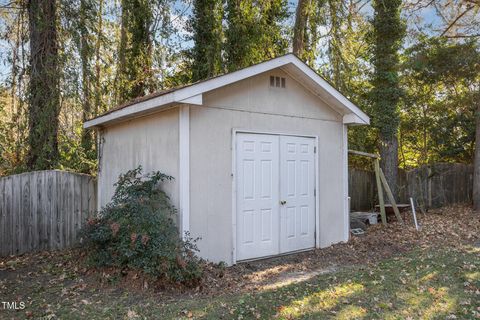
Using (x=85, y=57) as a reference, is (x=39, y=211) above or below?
below

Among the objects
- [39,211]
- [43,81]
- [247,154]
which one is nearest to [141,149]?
[247,154]

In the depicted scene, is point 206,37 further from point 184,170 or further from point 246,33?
point 184,170

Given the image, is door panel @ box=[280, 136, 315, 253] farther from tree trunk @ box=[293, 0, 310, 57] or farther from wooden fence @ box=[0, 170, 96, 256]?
tree trunk @ box=[293, 0, 310, 57]

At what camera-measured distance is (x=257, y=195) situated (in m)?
6.62

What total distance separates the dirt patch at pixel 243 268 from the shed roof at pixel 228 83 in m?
2.44

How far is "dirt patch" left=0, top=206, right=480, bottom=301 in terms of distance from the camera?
204 inches

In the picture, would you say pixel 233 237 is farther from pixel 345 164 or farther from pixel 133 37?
pixel 133 37

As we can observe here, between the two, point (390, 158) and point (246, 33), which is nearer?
point (390, 158)

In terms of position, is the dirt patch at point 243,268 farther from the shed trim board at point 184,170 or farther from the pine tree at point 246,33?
the pine tree at point 246,33

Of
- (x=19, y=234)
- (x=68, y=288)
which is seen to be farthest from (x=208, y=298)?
(x=19, y=234)

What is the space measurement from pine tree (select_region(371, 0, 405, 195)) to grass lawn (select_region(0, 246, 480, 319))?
588cm

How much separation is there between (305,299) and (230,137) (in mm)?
2826

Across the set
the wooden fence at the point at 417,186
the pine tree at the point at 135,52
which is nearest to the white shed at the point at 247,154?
the pine tree at the point at 135,52

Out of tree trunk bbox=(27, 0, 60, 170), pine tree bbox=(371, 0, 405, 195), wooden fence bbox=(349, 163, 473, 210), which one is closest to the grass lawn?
tree trunk bbox=(27, 0, 60, 170)
